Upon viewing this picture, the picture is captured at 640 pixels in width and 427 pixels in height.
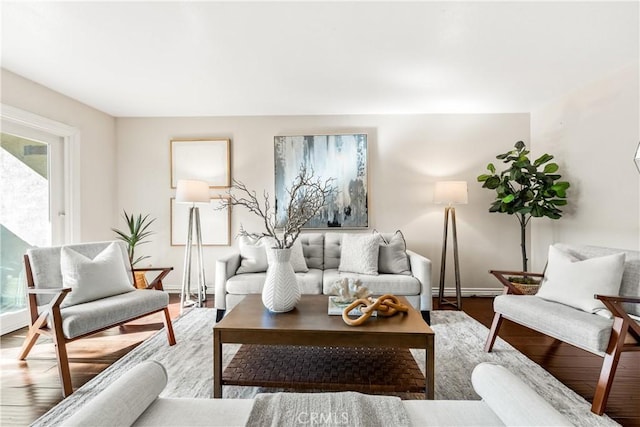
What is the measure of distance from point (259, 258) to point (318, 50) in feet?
6.79

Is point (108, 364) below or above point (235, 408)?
below

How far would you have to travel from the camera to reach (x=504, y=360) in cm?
230

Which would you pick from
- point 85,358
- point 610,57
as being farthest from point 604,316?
point 85,358

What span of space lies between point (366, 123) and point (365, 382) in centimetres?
327

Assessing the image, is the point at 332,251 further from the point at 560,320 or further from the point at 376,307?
the point at 560,320

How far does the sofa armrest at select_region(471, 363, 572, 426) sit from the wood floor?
130 centimetres

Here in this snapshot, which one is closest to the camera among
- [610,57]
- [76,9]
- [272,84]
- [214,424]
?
[214,424]

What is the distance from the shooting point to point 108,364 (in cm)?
224

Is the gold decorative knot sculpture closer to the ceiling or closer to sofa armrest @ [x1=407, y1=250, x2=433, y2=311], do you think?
sofa armrest @ [x1=407, y1=250, x2=433, y2=311]

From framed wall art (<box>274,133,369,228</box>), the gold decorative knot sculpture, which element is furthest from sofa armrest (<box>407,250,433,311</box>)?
framed wall art (<box>274,133,369,228</box>)

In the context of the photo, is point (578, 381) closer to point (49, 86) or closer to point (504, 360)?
point (504, 360)

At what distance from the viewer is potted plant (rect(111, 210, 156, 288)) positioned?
3.84m

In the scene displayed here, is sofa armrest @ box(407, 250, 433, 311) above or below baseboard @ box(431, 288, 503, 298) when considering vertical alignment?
above

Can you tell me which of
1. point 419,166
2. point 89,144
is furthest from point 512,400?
point 89,144
